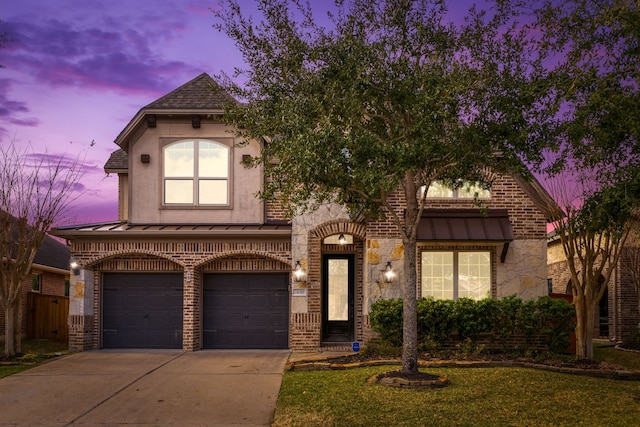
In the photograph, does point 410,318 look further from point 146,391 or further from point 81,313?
point 81,313

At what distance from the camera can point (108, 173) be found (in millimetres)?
21438

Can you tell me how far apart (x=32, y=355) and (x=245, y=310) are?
560 centimetres

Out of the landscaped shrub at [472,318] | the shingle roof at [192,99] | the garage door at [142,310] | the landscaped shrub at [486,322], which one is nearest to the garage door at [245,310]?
the garage door at [142,310]

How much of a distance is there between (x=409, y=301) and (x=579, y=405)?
3321mm

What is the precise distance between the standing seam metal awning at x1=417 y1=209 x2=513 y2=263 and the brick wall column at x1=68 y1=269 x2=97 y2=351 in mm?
9251

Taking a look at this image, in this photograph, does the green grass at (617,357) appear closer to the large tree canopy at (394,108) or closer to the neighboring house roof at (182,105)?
the large tree canopy at (394,108)

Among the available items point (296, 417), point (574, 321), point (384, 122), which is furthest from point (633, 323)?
point (296, 417)

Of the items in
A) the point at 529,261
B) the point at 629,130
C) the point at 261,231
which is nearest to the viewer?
the point at 629,130

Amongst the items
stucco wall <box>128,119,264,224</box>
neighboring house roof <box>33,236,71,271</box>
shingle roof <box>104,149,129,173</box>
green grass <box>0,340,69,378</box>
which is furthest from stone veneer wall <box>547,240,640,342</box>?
neighboring house roof <box>33,236,71,271</box>

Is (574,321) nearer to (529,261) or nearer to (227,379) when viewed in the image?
(529,261)

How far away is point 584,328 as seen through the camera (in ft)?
47.7

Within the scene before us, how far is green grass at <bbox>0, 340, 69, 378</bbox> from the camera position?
15227 millimetres

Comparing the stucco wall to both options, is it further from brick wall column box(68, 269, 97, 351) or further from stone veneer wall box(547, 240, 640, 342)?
stone veneer wall box(547, 240, 640, 342)

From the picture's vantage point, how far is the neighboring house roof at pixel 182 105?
19.0m
